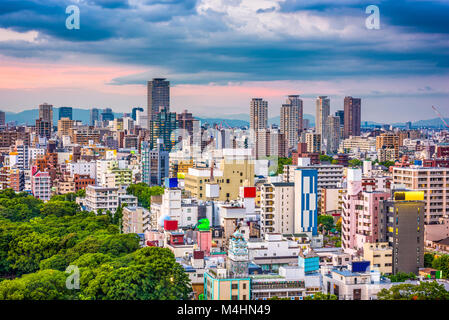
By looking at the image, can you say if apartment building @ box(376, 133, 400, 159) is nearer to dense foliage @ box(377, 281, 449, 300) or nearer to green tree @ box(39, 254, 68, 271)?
green tree @ box(39, 254, 68, 271)

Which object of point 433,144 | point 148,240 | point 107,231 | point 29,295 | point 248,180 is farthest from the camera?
point 433,144

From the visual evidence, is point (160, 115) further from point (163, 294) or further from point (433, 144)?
point (163, 294)

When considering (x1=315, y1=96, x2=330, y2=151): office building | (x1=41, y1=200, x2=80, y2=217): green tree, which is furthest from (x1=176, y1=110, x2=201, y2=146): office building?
(x1=41, y1=200, x2=80, y2=217): green tree

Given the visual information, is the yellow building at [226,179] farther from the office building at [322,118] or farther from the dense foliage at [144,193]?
the office building at [322,118]

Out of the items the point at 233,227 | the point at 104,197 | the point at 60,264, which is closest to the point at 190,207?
the point at 233,227

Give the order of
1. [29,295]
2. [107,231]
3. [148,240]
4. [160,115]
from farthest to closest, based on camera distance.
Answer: [160,115]
[107,231]
[148,240]
[29,295]

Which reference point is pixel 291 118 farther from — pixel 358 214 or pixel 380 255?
pixel 380 255

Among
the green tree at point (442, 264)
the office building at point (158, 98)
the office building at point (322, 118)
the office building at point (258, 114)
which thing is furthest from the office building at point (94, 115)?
the green tree at point (442, 264)

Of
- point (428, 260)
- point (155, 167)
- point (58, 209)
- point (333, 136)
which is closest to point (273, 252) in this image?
point (428, 260)

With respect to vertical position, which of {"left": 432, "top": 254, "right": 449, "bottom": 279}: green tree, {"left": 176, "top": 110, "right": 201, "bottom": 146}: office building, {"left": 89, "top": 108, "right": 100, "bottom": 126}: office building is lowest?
{"left": 432, "top": 254, "right": 449, "bottom": 279}: green tree
